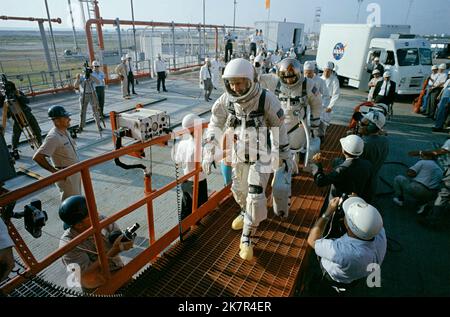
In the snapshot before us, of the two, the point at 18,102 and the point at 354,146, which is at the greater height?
the point at 354,146

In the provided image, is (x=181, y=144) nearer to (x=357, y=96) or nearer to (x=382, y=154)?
(x=382, y=154)

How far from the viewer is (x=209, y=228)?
12.3 feet

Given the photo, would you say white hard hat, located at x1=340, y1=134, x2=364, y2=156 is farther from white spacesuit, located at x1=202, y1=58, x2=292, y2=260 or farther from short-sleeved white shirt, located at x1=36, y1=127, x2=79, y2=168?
short-sleeved white shirt, located at x1=36, y1=127, x2=79, y2=168

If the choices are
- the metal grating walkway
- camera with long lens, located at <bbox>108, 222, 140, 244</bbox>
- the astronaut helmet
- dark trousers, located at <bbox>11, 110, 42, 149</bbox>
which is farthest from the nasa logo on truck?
camera with long lens, located at <bbox>108, 222, 140, 244</bbox>

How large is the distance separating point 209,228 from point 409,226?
11.8ft

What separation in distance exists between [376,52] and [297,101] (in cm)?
1271

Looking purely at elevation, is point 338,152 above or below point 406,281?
above

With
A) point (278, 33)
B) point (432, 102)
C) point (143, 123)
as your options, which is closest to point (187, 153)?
point (143, 123)

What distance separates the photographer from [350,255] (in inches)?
94.1

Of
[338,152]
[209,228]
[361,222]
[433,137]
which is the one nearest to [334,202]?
[361,222]

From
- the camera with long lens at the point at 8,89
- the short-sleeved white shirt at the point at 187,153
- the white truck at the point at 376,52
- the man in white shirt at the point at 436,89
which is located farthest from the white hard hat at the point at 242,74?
the white truck at the point at 376,52

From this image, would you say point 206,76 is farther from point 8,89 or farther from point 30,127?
point 8,89

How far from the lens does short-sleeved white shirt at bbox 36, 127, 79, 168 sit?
148 inches

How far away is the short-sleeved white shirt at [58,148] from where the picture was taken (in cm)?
376
